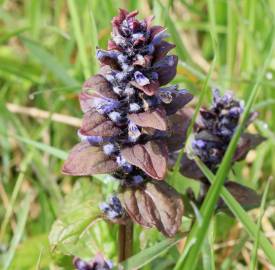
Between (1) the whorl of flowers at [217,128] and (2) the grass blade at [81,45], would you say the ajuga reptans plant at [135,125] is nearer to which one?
(1) the whorl of flowers at [217,128]

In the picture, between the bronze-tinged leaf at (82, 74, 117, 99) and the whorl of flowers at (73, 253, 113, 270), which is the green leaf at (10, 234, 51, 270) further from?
the bronze-tinged leaf at (82, 74, 117, 99)

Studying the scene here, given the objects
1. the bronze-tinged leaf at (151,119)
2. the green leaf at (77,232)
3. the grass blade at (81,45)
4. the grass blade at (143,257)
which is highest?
the bronze-tinged leaf at (151,119)

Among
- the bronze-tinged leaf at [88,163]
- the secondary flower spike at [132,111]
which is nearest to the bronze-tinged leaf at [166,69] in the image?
the secondary flower spike at [132,111]

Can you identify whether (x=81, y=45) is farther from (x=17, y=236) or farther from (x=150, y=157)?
(x=150, y=157)

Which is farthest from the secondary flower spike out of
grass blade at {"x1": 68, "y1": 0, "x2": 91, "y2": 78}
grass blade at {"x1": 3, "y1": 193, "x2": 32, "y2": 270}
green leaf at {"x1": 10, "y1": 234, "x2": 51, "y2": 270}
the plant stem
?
grass blade at {"x1": 68, "y1": 0, "x2": 91, "y2": 78}

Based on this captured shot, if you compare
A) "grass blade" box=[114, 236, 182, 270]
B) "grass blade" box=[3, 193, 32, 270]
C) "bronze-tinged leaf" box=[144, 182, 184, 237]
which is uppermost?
"bronze-tinged leaf" box=[144, 182, 184, 237]

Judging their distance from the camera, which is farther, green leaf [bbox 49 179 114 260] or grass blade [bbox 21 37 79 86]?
grass blade [bbox 21 37 79 86]

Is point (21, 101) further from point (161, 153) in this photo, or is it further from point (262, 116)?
point (161, 153)

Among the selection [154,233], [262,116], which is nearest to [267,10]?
[262,116]
